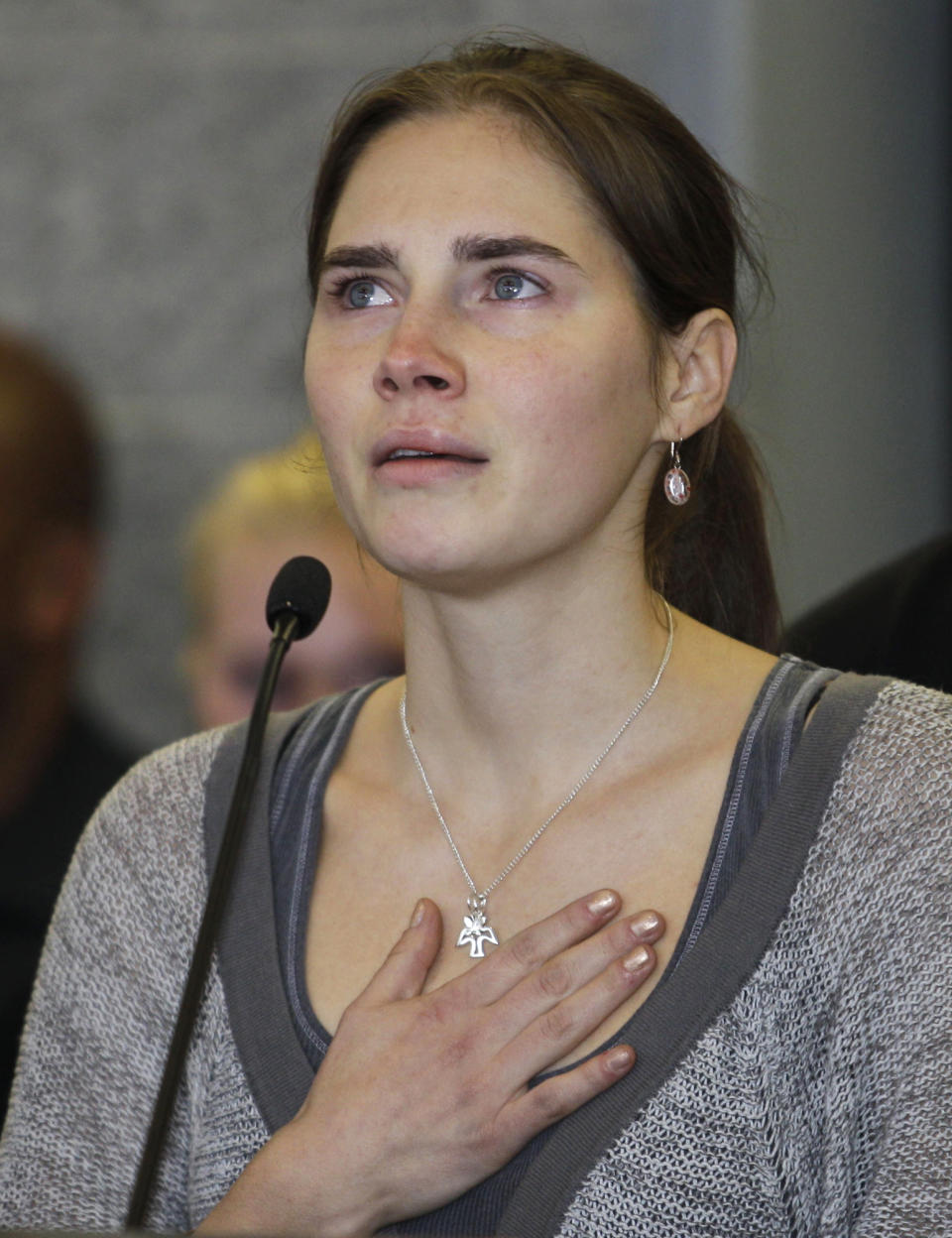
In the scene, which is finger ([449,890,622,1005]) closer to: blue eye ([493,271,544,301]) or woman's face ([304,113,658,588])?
woman's face ([304,113,658,588])

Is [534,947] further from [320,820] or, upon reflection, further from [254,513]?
[254,513]

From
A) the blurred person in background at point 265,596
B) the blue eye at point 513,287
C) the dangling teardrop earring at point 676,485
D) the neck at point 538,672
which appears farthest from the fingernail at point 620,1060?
the blurred person in background at point 265,596

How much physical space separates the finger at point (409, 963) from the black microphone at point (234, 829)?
0.47 feet

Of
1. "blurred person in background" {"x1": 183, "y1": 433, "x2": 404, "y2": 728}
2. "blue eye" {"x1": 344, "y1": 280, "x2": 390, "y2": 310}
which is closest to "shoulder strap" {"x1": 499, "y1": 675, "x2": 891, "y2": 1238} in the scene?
"blue eye" {"x1": 344, "y1": 280, "x2": 390, "y2": 310}

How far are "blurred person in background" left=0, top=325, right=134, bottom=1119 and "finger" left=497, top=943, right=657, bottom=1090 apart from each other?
183 cm

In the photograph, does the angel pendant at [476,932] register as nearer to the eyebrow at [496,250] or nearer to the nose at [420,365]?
the nose at [420,365]

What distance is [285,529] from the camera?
282 cm

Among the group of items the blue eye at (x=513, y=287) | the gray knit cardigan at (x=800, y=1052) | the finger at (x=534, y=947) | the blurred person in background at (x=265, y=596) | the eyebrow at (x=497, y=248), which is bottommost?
the gray knit cardigan at (x=800, y=1052)

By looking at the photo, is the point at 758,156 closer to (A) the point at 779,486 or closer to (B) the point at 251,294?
(A) the point at 779,486

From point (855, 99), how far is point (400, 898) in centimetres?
208

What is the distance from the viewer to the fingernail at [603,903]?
4.76 feet

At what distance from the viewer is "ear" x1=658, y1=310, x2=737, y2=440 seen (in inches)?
63.8

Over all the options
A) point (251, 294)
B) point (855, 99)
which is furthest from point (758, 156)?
point (251, 294)

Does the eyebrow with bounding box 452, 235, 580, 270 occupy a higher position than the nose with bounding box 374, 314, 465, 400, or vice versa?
the eyebrow with bounding box 452, 235, 580, 270
